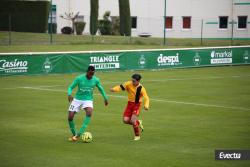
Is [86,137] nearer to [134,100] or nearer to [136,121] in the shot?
[136,121]

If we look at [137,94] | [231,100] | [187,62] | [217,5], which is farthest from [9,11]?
[137,94]

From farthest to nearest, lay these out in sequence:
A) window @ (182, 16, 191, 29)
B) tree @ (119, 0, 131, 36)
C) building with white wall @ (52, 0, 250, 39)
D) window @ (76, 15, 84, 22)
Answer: window @ (76, 15, 84, 22) < window @ (182, 16, 191, 29) < building with white wall @ (52, 0, 250, 39) < tree @ (119, 0, 131, 36)

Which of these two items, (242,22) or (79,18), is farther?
(79,18)

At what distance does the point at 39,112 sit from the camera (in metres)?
23.1

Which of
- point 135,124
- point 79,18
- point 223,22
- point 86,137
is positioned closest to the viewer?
point 86,137

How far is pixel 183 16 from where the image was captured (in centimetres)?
7419

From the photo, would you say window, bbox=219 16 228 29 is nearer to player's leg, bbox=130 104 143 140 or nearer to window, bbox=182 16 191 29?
window, bbox=182 16 191 29

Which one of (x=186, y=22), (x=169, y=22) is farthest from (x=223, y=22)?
(x=169, y=22)

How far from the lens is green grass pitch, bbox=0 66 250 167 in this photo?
15273 millimetres

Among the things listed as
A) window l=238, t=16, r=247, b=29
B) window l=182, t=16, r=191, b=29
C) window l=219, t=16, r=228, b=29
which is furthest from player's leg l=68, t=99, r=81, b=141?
window l=182, t=16, r=191, b=29

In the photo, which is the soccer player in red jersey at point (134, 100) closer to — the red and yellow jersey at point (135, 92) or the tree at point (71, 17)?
the red and yellow jersey at point (135, 92)

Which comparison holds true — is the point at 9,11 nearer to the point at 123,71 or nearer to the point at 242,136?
the point at 123,71

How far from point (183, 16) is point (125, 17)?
11628 mm

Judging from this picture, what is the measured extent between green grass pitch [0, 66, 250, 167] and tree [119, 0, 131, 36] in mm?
30400
